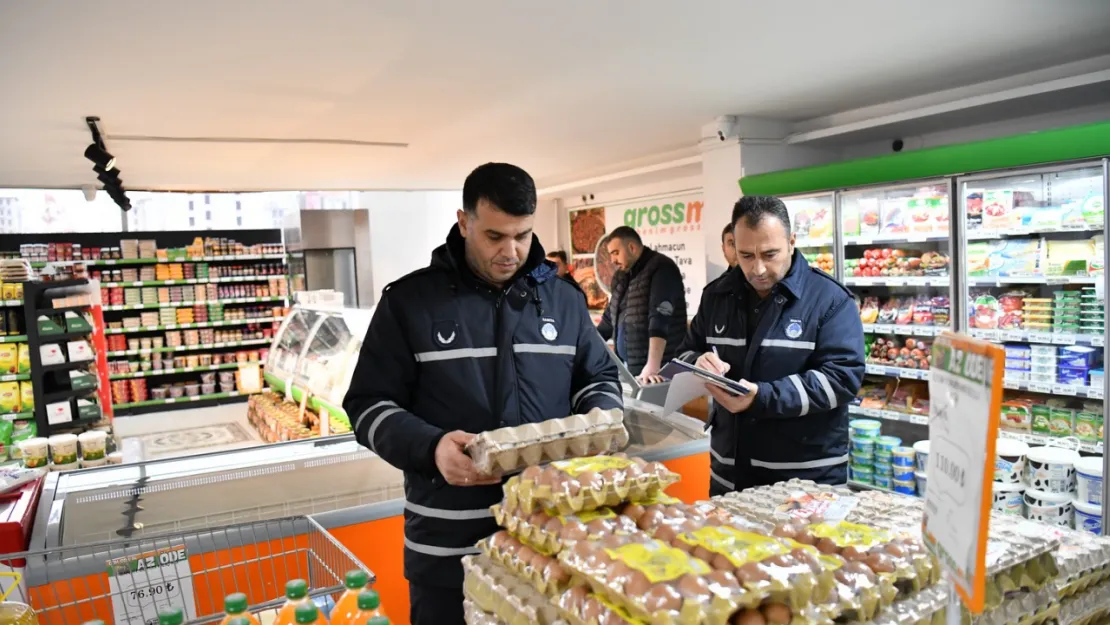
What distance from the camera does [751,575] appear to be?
3.58ft

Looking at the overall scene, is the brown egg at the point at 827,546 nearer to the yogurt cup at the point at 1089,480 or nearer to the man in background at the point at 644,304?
the yogurt cup at the point at 1089,480

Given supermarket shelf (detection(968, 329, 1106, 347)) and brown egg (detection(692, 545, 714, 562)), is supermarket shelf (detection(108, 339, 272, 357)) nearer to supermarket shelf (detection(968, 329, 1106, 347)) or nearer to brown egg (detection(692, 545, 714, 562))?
supermarket shelf (detection(968, 329, 1106, 347))

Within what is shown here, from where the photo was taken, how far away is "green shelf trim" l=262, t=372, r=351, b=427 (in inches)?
215

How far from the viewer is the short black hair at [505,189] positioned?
78.2 inches

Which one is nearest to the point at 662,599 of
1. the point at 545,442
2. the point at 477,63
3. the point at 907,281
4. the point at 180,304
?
the point at 545,442

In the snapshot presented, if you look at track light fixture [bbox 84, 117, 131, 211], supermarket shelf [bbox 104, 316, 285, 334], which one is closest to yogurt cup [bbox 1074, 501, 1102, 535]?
track light fixture [bbox 84, 117, 131, 211]

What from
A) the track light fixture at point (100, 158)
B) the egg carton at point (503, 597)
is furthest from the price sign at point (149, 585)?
the track light fixture at point (100, 158)

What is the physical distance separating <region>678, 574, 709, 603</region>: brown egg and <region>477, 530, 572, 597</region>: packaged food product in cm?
21

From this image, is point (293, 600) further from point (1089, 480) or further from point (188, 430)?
point (188, 430)

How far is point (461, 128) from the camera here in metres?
6.60

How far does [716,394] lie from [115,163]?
24.1 feet

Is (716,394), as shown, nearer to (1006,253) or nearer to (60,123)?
(1006,253)

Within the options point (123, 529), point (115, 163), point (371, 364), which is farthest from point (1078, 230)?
point (115, 163)

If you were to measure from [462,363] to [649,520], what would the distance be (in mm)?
846
